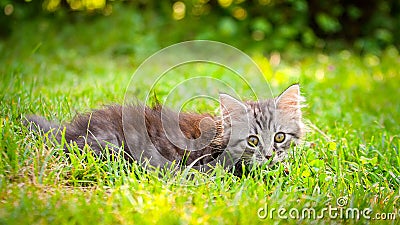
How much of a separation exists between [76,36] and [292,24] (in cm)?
365

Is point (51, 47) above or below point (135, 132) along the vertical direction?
above

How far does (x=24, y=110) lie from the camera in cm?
335

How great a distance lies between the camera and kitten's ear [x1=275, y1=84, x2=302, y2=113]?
124 inches

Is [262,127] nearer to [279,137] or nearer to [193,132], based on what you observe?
[279,137]

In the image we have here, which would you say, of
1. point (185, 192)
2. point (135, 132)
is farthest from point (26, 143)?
point (185, 192)

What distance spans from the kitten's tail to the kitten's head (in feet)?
3.50

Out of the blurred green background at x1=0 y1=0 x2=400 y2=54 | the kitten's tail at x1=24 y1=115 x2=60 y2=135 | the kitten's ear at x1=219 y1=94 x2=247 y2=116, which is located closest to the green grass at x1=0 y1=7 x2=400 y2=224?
the kitten's tail at x1=24 y1=115 x2=60 y2=135

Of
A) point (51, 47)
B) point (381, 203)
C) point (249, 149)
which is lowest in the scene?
point (381, 203)

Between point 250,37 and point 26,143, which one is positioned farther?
point 250,37

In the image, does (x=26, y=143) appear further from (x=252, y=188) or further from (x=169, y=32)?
(x=169, y=32)

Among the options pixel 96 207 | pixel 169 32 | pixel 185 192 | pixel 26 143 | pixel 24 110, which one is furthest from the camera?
pixel 169 32

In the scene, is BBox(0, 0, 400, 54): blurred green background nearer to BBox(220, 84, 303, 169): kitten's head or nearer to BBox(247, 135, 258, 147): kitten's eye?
BBox(220, 84, 303, 169): kitten's head

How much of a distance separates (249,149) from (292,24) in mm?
5929

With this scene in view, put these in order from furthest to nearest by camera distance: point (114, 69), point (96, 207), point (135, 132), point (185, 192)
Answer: point (114, 69), point (135, 132), point (185, 192), point (96, 207)
